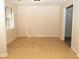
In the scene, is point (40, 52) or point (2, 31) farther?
point (40, 52)

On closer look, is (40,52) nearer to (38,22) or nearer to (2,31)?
(2,31)

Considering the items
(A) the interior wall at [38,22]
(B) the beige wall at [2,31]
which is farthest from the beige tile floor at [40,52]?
(A) the interior wall at [38,22]

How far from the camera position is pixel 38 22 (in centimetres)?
788

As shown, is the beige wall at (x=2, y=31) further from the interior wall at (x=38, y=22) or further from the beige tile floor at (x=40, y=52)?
the interior wall at (x=38, y=22)

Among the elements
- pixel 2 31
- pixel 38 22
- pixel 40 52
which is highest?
pixel 38 22

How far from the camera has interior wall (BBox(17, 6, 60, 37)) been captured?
7.79m

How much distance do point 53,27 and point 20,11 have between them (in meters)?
2.59

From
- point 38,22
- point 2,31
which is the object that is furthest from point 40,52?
point 38,22

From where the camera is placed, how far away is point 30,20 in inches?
309

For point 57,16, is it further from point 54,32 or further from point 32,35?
point 32,35

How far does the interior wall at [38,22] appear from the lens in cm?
779

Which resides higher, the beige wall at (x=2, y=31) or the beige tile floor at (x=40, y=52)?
the beige wall at (x=2, y=31)

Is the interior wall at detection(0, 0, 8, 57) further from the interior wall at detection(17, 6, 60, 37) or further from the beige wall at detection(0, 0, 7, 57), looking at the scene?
the interior wall at detection(17, 6, 60, 37)

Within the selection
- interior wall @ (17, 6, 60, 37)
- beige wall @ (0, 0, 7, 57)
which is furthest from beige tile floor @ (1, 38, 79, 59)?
interior wall @ (17, 6, 60, 37)
